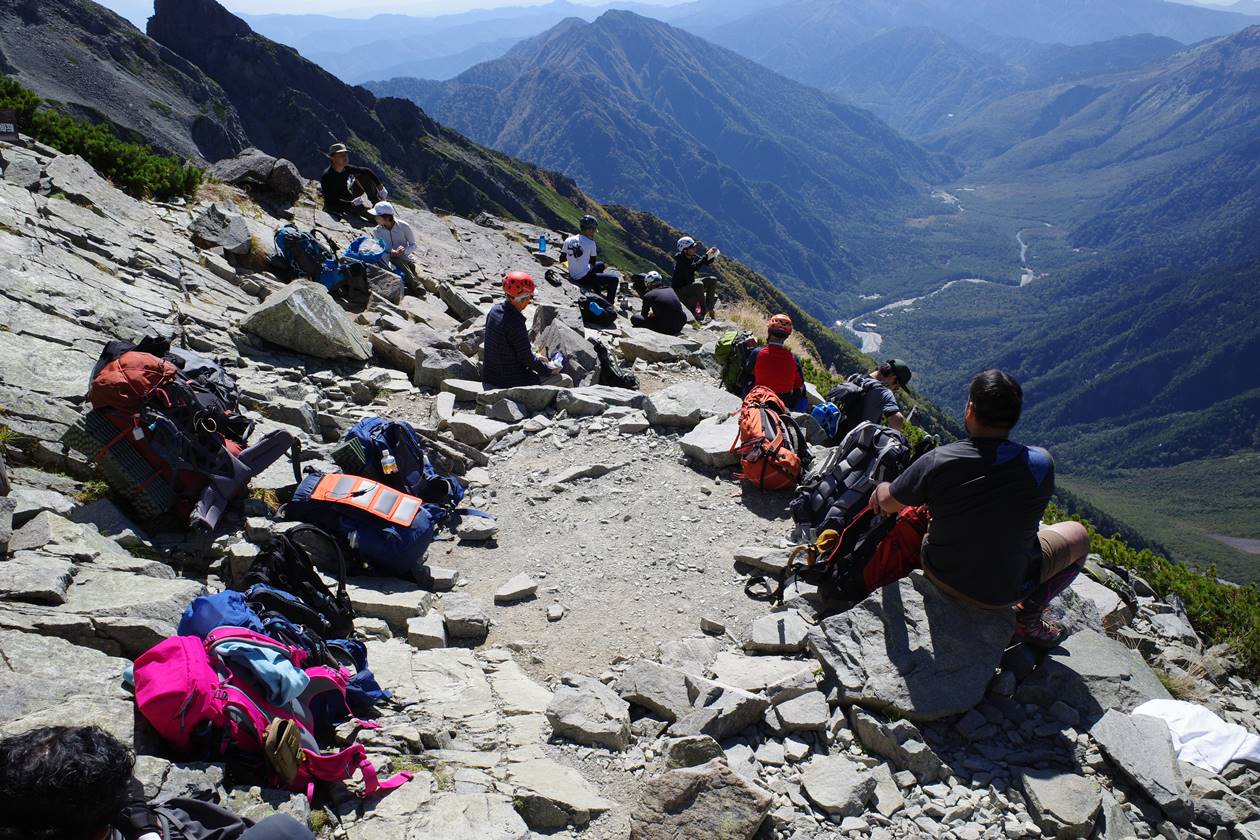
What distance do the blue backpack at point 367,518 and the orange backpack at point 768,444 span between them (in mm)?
4340

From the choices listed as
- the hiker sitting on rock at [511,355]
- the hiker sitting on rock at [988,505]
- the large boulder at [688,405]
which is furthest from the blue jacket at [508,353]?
the hiker sitting on rock at [988,505]

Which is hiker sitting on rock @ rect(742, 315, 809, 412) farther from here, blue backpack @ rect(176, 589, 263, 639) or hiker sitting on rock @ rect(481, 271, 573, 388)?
blue backpack @ rect(176, 589, 263, 639)

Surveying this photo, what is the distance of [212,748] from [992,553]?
5606mm

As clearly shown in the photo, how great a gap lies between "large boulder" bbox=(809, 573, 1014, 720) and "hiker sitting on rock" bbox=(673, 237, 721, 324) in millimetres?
15676

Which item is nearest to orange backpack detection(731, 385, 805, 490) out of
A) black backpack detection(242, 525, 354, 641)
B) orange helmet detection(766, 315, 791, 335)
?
orange helmet detection(766, 315, 791, 335)

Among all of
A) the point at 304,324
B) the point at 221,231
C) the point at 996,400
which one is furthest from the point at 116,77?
the point at 996,400

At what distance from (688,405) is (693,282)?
10597mm

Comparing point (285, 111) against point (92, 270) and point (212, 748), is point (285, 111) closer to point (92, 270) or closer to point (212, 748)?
point (92, 270)

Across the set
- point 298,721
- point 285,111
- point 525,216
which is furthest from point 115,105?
point 298,721

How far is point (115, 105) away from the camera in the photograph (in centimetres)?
10388

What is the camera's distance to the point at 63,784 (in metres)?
3.18

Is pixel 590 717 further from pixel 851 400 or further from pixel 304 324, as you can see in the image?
pixel 304 324

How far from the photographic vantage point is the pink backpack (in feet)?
14.8

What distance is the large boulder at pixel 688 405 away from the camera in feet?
40.3
